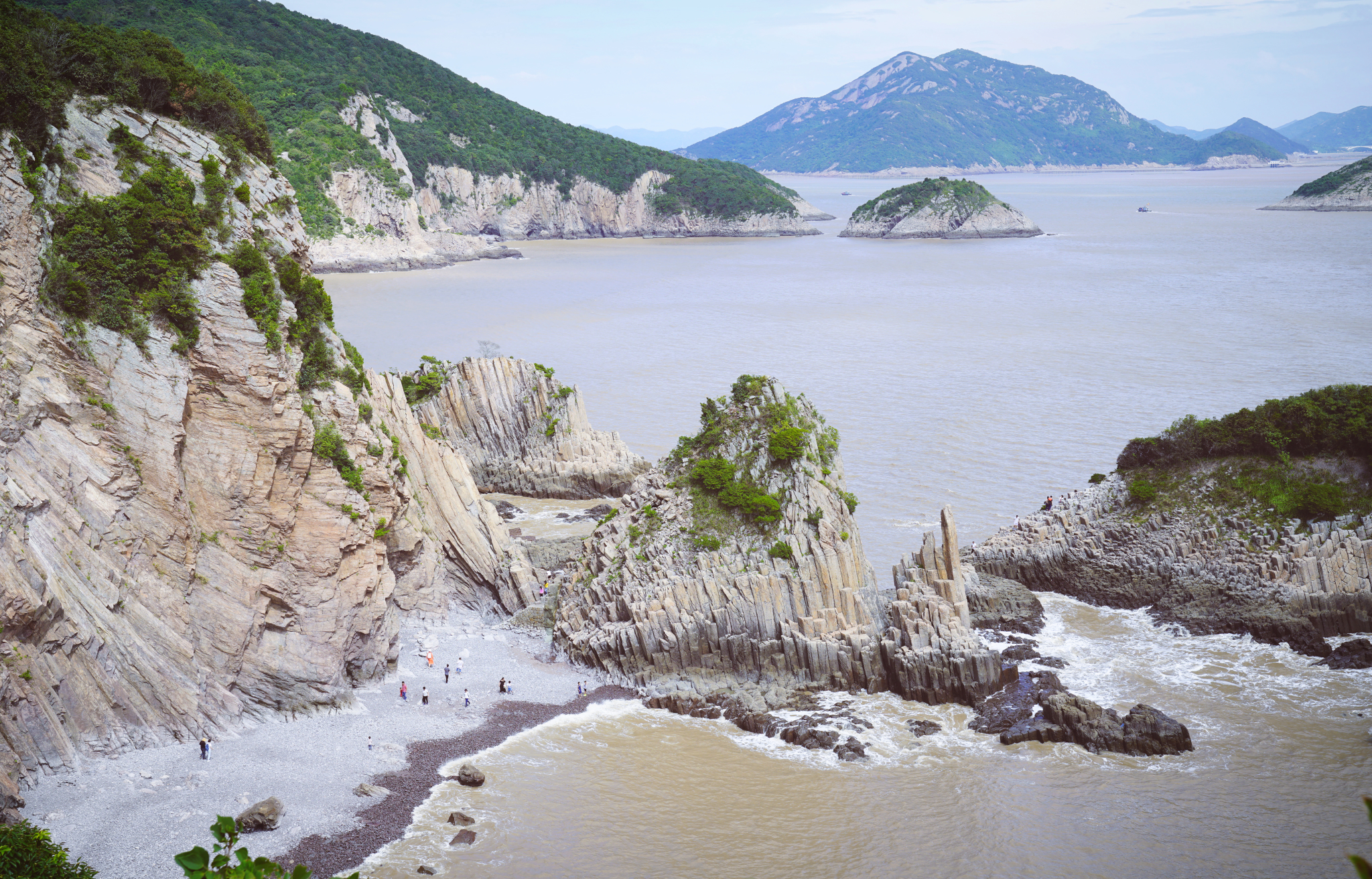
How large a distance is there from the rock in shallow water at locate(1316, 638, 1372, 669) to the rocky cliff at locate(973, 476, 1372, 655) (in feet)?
1.26

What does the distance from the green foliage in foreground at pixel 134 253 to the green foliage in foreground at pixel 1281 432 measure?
3250 centimetres

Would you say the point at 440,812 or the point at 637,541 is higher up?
the point at 637,541

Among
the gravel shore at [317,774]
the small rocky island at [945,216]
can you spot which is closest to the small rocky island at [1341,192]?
the small rocky island at [945,216]

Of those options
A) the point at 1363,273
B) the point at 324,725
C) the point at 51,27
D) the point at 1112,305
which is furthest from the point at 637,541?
the point at 1363,273

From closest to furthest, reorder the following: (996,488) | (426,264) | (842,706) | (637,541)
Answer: (842,706) → (637,541) → (996,488) → (426,264)

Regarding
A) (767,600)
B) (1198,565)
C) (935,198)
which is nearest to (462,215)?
(935,198)

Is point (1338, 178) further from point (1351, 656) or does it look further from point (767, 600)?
point (767, 600)

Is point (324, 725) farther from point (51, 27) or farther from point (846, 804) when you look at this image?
point (51, 27)

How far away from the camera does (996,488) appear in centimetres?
4525

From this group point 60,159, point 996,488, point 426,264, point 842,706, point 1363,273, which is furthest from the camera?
point 426,264

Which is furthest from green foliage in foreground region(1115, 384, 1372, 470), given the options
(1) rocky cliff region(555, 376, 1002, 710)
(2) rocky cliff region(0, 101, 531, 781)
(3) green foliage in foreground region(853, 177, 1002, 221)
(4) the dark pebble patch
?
(3) green foliage in foreground region(853, 177, 1002, 221)

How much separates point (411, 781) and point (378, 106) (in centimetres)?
15259

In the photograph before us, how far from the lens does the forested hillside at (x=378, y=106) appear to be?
120000 mm

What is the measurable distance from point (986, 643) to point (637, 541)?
1103 cm
